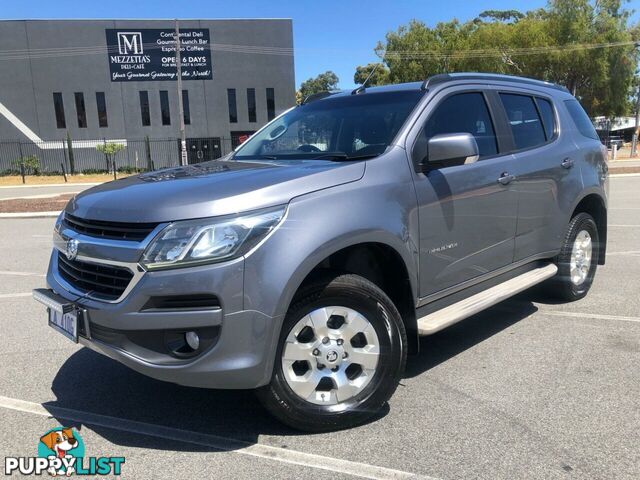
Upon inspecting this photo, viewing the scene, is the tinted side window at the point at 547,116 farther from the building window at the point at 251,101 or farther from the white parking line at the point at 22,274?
the building window at the point at 251,101

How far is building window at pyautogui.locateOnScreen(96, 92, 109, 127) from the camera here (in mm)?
40719

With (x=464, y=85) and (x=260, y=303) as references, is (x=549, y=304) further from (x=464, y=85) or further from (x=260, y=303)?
(x=260, y=303)

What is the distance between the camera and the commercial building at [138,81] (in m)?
39.8

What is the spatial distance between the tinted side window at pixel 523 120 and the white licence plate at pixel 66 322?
3.35 meters

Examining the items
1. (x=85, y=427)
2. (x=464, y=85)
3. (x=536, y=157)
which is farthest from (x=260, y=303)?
(x=536, y=157)

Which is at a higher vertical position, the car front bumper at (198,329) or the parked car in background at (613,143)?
the car front bumper at (198,329)

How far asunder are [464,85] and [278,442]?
2.73 meters

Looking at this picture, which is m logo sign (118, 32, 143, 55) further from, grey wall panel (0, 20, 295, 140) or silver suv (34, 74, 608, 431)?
silver suv (34, 74, 608, 431)

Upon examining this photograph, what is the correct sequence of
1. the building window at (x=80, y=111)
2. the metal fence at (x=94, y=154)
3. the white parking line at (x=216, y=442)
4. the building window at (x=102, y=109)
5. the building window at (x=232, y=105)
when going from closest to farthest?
the white parking line at (x=216, y=442) → the metal fence at (x=94, y=154) → the building window at (x=80, y=111) → the building window at (x=102, y=109) → the building window at (x=232, y=105)

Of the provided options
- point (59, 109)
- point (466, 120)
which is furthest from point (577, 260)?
point (59, 109)

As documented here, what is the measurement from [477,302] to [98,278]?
2407 mm

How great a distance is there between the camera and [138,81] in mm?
40844

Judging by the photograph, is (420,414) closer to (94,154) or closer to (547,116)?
(547,116)

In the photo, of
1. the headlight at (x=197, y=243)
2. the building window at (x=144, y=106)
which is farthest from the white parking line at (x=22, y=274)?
the building window at (x=144, y=106)
